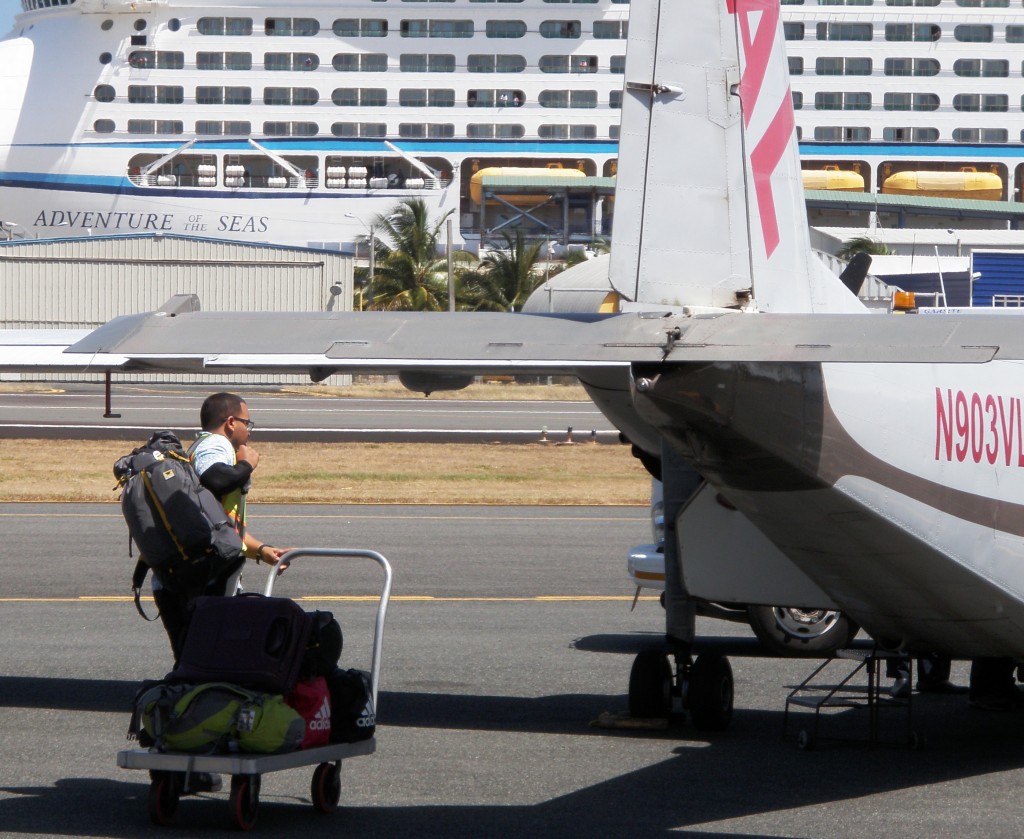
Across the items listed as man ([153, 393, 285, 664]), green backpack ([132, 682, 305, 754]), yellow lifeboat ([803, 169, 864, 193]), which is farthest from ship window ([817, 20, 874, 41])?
green backpack ([132, 682, 305, 754])

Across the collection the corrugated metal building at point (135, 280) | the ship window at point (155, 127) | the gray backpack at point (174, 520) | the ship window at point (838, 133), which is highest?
the ship window at point (838, 133)

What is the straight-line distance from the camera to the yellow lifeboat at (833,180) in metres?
72.2

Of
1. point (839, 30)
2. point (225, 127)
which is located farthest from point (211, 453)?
point (839, 30)

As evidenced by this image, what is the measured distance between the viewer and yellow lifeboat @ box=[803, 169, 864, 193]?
72188mm

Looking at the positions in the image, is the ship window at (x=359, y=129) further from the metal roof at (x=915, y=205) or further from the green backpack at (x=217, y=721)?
the green backpack at (x=217, y=721)

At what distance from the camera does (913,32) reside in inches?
2886

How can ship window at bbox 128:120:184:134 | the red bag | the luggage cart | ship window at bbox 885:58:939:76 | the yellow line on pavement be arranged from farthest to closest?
ship window at bbox 885:58:939:76 → ship window at bbox 128:120:184:134 → the yellow line on pavement → the red bag → the luggage cart

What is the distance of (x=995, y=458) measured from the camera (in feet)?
22.5

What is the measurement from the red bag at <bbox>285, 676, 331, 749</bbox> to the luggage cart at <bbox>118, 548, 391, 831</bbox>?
0.05 metres

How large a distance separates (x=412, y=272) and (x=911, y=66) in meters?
31.3

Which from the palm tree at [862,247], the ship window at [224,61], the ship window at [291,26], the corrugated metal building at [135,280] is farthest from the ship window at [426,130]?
the corrugated metal building at [135,280]

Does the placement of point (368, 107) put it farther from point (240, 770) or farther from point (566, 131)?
point (240, 770)

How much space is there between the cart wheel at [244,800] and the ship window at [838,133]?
238 feet

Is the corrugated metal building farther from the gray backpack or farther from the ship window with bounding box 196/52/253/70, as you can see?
the gray backpack
